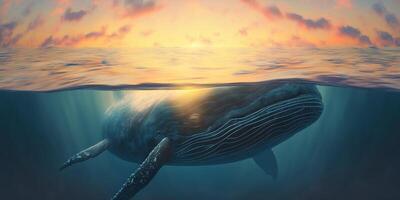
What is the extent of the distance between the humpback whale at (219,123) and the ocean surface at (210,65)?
149 centimetres

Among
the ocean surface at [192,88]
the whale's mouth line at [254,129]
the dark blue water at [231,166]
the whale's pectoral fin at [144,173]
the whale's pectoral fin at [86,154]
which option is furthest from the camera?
the dark blue water at [231,166]

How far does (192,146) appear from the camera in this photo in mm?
8336

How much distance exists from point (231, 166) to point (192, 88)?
800 inches

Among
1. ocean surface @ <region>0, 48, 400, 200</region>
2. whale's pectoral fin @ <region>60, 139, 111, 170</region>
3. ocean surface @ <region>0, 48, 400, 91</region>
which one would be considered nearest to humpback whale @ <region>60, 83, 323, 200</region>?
ocean surface @ <region>0, 48, 400, 200</region>

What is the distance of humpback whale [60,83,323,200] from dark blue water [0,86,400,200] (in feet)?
22.3

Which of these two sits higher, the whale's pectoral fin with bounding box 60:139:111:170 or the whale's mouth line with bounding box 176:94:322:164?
the whale's mouth line with bounding box 176:94:322:164

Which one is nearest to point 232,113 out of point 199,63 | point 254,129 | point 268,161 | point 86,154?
point 254,129

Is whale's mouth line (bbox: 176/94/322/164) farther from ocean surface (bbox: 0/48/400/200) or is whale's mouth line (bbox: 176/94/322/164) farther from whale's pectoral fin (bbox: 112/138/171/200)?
ocean surface (bbox: 0/48/400/200)

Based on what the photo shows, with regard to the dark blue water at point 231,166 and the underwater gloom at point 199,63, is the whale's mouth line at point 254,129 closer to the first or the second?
the underwater gloom at point 199,63

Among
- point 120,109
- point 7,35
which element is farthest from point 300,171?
point 7,35

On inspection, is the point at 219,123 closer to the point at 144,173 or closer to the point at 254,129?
the point at 254,129

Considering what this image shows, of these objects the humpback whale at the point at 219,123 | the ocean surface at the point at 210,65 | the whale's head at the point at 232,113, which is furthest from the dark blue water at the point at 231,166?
the humpback whale at the point at 219,123

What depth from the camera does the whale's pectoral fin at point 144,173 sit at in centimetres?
764

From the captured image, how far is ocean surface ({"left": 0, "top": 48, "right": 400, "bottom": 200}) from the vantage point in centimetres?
1023
